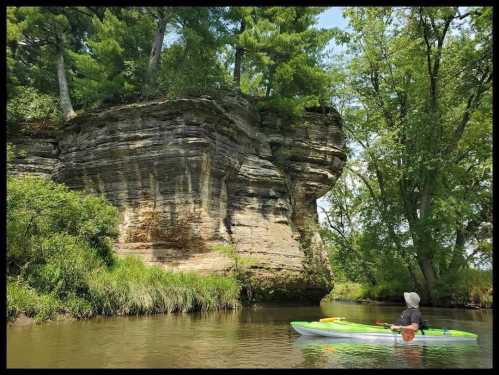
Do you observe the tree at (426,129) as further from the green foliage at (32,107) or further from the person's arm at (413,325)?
the green foliage at (32,107)

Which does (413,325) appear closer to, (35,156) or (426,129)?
(426,129)

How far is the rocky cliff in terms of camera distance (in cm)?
1927

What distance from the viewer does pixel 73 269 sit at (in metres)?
13.2

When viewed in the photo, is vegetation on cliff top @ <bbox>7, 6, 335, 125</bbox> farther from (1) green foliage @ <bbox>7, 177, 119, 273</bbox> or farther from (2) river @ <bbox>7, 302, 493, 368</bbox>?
(2) river @ <bbox>7, 302, 493, 368</bbox>

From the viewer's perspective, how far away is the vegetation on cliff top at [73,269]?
498 inches

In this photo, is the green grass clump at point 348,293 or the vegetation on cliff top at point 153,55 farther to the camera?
the green grass clump at point 348,293

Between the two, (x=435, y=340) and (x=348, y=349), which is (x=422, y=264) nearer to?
(x=435, y=340)

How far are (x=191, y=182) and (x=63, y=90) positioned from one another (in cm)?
944

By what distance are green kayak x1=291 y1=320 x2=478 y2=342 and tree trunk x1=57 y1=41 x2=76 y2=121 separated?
16.6m

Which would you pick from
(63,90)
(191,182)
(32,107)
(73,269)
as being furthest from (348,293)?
(73,269)

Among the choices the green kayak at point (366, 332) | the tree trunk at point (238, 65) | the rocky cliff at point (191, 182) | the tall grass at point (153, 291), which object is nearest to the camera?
the green kayak at point (366, 332)

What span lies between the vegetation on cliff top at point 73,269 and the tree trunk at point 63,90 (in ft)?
30.4

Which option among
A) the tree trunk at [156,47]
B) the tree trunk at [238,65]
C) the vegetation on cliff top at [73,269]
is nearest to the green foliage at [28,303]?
the vegetation on cliff top at [73,269]

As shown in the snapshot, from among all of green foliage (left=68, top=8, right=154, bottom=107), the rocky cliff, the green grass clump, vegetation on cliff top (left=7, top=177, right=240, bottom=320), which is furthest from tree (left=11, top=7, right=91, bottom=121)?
the green grass clump
